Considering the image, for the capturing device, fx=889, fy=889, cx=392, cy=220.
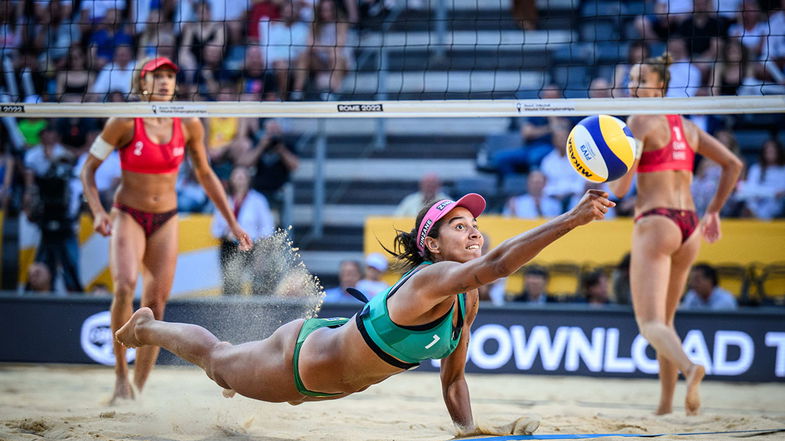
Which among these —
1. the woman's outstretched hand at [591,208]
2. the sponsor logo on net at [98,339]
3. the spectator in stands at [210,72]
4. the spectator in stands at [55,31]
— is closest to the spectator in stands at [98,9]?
the spectator in stands at [55,31]

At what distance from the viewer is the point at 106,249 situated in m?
8.67

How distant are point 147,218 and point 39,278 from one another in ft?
11.0

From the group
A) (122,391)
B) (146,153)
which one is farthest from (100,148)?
(122,391)

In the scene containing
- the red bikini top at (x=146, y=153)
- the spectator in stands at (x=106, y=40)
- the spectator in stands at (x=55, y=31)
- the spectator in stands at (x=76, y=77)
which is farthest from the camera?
the spectator in stands at (x=55, y=31)

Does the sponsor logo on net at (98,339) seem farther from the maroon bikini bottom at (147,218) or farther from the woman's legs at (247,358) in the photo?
the woman's legs at (247,358)

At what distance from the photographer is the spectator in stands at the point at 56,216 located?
8.70m

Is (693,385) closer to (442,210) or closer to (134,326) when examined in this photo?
(442,210)

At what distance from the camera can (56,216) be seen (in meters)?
8.79

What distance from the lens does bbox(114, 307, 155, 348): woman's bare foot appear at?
14.6 ft

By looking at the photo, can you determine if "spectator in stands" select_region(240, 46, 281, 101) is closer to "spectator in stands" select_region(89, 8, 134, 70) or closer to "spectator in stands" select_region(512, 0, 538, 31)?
"spectator in stands" select_region(89, 8, 134, 70)

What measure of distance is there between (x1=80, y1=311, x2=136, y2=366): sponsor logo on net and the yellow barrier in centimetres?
238

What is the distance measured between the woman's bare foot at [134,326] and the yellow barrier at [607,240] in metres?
3.49

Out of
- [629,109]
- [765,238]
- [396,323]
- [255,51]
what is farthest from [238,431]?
[255,51]

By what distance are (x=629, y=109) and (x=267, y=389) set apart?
2.42 meters
